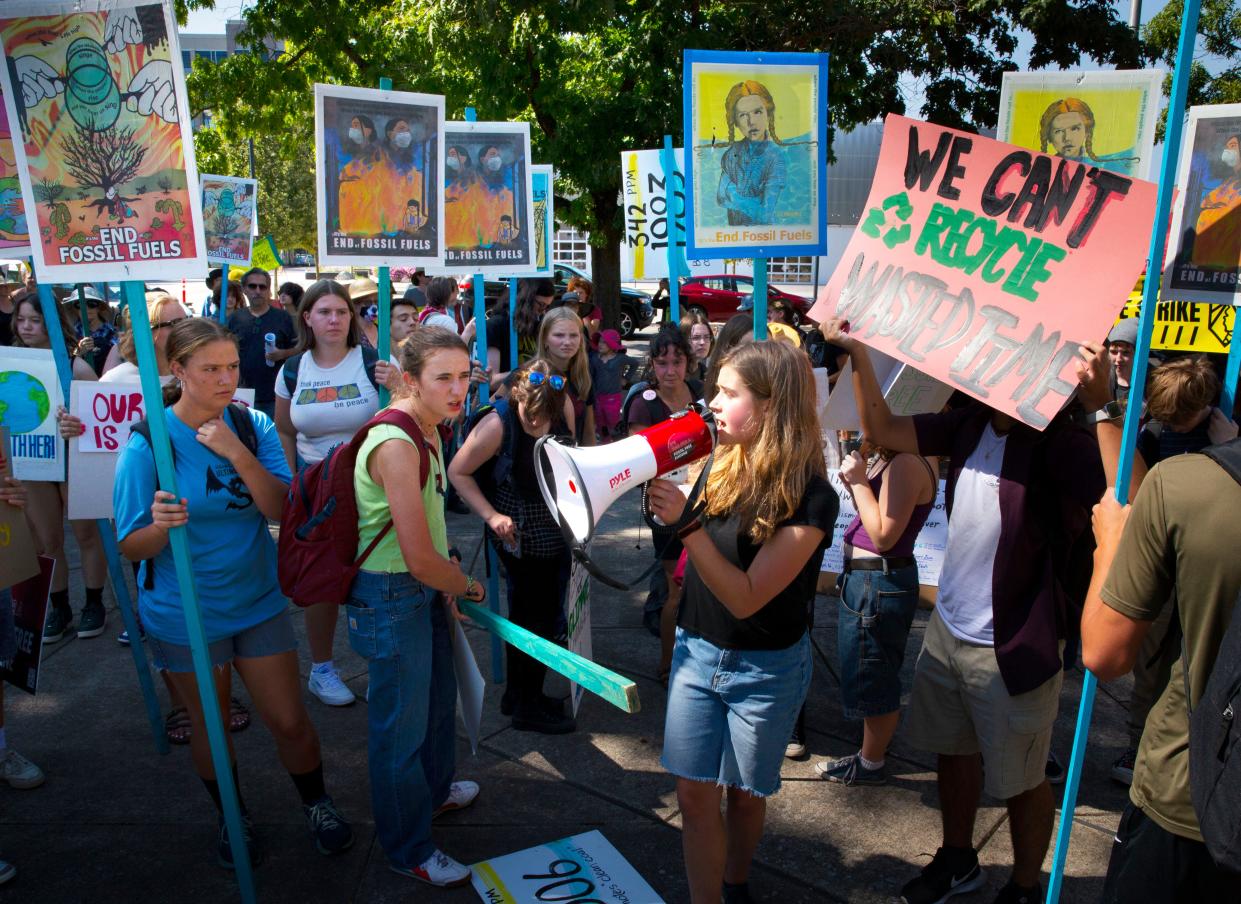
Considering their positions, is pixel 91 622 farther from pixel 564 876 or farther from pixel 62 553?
pixel 564 876

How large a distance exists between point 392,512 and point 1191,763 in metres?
2.00

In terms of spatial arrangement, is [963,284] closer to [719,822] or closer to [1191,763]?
[1191,763]

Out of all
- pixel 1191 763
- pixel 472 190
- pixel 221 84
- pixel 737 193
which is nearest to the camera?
pixel 1191 763

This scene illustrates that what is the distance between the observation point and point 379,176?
393cm

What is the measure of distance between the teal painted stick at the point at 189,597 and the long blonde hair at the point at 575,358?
2107 millimetres

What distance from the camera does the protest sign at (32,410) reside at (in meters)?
3.98

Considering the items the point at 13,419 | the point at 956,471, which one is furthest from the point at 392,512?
the point at 13,419

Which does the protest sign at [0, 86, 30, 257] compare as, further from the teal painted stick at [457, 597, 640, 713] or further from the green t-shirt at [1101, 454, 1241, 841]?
the green t-shirt at [1101, 454, 1241, 841]

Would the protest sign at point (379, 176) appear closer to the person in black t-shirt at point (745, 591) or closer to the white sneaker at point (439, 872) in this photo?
the person in black t-shirt at point (745, 591)

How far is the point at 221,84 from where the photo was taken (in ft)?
51.0

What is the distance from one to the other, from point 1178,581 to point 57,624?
5.30 meters

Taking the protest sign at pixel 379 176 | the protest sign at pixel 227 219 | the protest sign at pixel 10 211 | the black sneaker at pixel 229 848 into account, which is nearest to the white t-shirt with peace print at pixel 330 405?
the protest sign at pixel 379 176

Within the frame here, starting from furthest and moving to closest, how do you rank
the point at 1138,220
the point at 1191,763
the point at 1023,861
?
the point at 1023,861, the point at 1138,220, the point at 1191,763

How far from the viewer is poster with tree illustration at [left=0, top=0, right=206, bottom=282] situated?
8.58 ft
